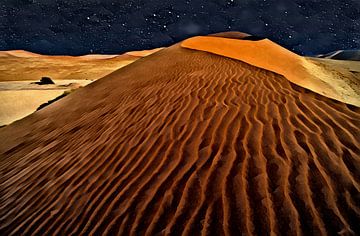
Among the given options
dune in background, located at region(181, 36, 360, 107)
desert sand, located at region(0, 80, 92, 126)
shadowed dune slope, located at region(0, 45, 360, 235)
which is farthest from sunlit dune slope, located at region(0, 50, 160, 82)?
shadowed dune slope, located at region(0, 45, 360, 235)

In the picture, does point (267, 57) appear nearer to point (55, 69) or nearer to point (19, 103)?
point (19, 103)

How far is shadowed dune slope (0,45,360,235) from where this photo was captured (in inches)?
91.4

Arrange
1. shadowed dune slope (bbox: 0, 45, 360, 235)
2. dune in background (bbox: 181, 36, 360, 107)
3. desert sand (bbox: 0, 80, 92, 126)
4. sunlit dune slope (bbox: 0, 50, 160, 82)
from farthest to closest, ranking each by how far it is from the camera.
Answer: sunlit dune slope (bbox: 0, 50, 160, 82) < desert sand (bbox: 0, 80, 92, 126) < dune in background (bbox: 181, 36, 360, 107) < shadowed dune slope (bbox: 0, 45, 360, 235)

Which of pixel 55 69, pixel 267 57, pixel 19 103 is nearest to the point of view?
pixel 267 57

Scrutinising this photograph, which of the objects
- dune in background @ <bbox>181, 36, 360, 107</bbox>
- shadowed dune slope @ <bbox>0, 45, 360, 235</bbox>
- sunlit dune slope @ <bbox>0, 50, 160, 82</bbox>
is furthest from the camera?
sunlit dune slope @ <bbox>0, 50, 160, 82</bbox>

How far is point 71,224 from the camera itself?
2648 mm

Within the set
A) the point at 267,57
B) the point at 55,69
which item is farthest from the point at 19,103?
the point at 55,69

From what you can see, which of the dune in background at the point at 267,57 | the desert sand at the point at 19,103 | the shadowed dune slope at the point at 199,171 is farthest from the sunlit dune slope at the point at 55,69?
the shadowed dune slope at the point at 199,171

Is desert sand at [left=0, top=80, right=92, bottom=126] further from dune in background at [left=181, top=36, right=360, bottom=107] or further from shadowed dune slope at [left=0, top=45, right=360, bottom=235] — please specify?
dune in background at [left=181, top=36, right=360, bottom=107]

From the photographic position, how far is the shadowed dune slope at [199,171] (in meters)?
2.32

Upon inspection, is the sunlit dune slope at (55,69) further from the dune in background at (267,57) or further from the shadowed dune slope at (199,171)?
the shadowed dune slope at (199,171)

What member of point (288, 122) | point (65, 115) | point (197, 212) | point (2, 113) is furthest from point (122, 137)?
point (2, 113)

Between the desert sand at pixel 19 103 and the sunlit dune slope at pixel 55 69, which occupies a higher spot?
the desert sand at pixel 19 103

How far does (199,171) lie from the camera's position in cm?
294
